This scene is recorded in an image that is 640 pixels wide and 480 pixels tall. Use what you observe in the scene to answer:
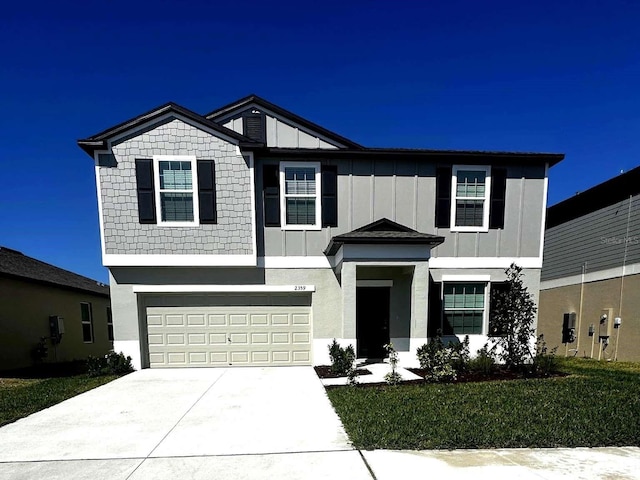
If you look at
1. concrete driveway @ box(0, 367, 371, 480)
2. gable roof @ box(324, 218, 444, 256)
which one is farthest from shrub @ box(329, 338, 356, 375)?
gable roof @ box(324, 218, 444, 256)

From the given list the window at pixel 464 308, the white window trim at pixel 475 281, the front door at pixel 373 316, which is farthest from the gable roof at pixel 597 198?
the front door at pixel 373 316

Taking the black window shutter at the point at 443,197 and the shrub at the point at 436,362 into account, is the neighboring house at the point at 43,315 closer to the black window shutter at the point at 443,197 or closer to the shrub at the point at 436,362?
the shrub at the point at 436,362

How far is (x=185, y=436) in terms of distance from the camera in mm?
4145

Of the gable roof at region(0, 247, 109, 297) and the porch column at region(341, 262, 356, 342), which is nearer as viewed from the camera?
the porch column at region(341, 262, 356, 342)

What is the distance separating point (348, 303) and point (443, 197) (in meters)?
4.14

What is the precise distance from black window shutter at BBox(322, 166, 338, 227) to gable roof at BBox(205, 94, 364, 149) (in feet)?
7.02

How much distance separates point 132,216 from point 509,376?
33.5 ft

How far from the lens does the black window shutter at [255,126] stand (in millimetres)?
9891

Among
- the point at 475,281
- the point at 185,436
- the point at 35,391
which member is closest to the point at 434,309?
the point at 475,281

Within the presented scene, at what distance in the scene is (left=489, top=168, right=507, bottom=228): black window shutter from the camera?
8695 mm

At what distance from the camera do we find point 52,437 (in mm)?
4242

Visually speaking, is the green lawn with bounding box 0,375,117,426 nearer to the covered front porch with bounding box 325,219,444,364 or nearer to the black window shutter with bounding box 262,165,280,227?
the black window shutter with bounding box 262,165,280,227

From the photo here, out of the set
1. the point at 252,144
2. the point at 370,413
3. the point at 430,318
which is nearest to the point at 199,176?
the point at 252,144

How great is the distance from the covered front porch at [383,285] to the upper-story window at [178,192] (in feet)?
11.6
